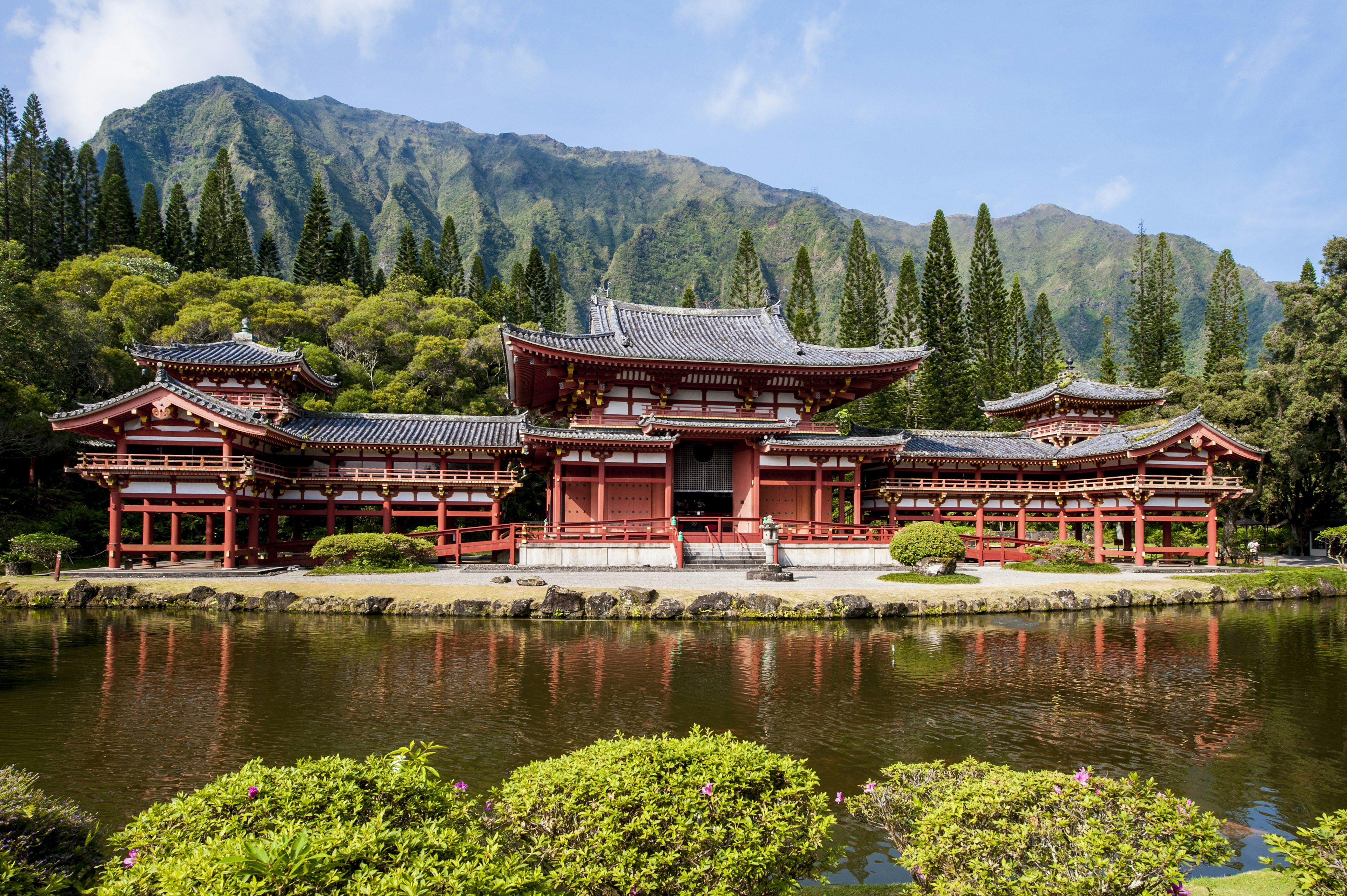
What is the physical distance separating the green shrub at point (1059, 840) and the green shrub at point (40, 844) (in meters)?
4.25

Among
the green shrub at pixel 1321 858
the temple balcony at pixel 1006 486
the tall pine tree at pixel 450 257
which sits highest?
the tall pine tree at pixel 450 257

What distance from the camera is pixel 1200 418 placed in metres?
25.3

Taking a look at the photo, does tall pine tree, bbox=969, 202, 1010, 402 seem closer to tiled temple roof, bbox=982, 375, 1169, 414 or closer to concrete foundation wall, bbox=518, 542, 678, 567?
tiled temple roof, bbox=982, 375, 1169, 414

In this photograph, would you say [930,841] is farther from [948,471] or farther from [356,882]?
[948,471]

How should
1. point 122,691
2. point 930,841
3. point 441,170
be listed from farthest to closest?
1. point 441,170
2. point 122,691
3. point 930,841

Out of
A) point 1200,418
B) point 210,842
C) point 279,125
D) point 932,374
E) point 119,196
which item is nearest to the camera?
point 210,842

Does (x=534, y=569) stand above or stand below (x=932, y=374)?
below

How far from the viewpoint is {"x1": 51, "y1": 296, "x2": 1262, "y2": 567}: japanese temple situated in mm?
22688

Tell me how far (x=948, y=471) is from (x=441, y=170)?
151 m

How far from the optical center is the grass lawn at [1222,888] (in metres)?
4.37

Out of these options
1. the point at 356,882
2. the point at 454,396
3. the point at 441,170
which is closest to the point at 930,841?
the point at 356,882

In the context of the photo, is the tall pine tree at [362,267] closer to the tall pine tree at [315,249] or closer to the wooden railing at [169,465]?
the tall pine tree at [315,249]

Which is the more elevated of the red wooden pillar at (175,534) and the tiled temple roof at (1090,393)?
the tiled temple roof at (1090,393)

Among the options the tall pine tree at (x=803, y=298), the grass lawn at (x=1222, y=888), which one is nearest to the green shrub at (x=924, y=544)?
the grass lawn at (x=1222, y=888)
